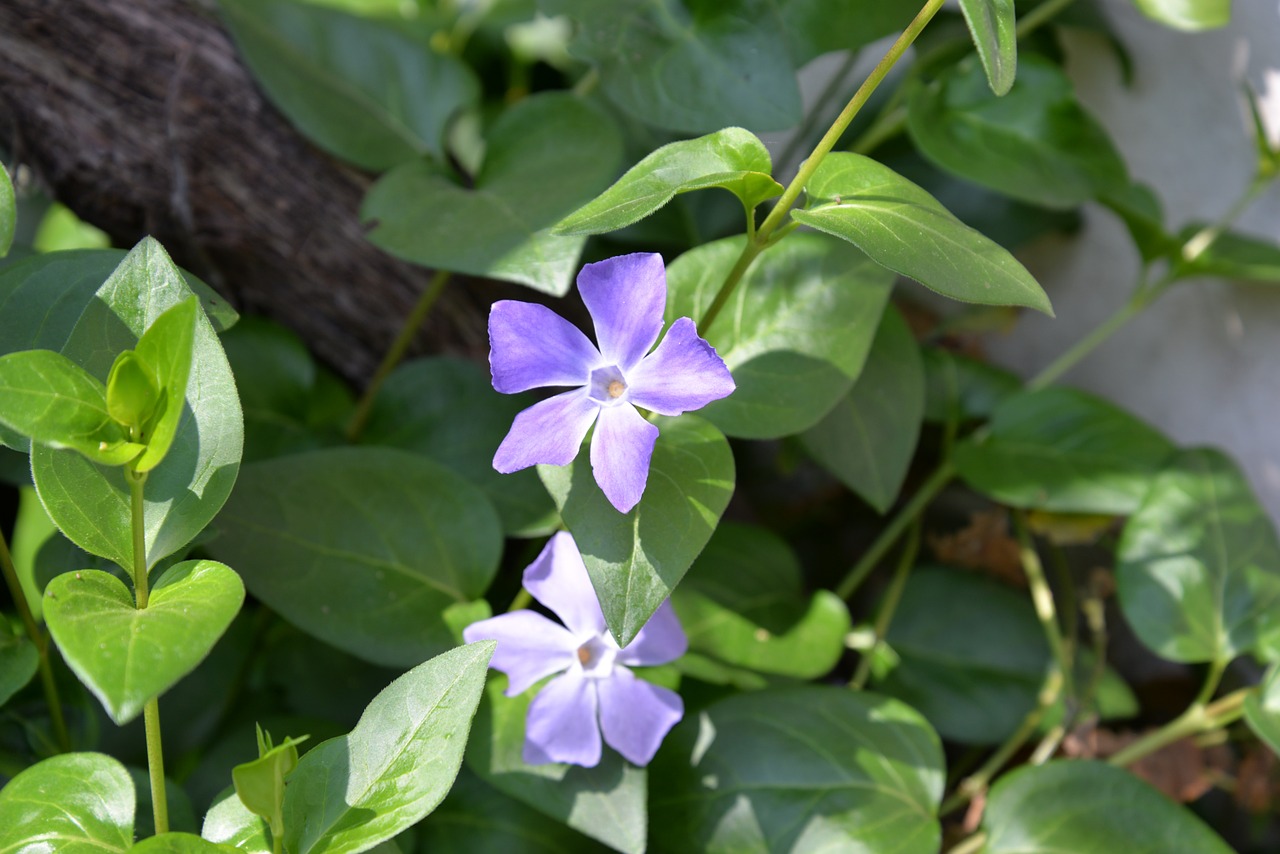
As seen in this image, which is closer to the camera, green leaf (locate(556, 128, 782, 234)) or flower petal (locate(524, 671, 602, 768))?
green leaf (locate(556, 128, 782, 234))

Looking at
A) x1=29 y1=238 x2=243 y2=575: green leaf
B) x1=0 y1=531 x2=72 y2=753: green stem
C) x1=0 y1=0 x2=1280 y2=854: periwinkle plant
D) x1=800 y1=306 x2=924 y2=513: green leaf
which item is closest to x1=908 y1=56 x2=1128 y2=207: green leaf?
x1=0 y1=0 x2=1280 y2=854: periwinkle plant

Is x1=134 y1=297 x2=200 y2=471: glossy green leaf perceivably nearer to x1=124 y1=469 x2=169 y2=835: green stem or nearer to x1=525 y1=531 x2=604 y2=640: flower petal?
x1=124 y1=469 x2=169 y2=835: green stem

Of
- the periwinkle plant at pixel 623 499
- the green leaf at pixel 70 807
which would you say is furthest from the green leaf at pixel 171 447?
the green leaf at pixel 70 807

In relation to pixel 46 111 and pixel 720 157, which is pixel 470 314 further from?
pixel 720 157

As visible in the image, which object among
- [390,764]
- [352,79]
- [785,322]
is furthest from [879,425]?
[352,79]

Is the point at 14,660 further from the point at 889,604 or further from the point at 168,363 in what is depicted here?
the point at 889,604

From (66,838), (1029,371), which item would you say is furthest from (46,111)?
(1029,371)
